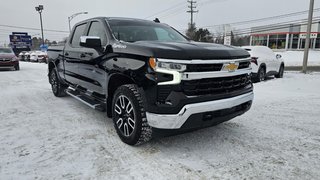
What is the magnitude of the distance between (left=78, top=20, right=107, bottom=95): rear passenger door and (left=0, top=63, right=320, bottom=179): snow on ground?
0.70 m

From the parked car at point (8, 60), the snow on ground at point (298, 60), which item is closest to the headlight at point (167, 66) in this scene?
the parked car at point (8, 60)

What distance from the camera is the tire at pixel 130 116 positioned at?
3.11 m

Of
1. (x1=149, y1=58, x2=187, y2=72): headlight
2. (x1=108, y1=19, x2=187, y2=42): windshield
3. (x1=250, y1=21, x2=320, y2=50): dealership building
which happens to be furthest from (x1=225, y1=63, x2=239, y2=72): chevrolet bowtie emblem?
(x1=250, y1=21, x2=320, y2=50): dealership building

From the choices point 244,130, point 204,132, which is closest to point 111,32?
point 204,132

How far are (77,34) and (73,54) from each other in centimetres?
54

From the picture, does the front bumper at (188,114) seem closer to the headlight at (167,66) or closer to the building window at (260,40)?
the headlight at (167,66)

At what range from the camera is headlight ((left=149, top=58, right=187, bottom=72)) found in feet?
9.46

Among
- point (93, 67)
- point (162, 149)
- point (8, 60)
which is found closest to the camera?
point (162, 149)

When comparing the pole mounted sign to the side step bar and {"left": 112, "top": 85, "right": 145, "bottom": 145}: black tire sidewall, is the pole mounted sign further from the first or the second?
{"left": 112, "top": 85, "right": 145, "bottom": 145}: black tire sidewall

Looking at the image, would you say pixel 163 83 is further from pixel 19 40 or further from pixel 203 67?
pixel 19 40

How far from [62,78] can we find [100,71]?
2.63 meters

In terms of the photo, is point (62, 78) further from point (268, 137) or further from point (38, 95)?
point (268, 137)

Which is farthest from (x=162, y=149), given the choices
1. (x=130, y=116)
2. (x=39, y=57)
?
(x=39, y=57)

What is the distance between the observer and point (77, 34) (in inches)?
213
